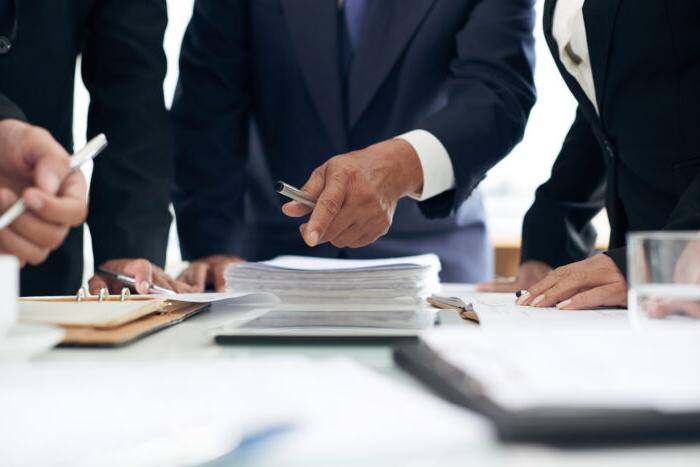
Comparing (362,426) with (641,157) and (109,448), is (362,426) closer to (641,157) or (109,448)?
(109,448)

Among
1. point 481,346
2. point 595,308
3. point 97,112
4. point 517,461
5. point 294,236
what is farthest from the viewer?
point 294,236

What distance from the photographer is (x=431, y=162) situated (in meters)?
1.33

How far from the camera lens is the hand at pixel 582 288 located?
3.08 ft

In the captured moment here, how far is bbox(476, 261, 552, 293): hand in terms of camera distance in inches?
52.5

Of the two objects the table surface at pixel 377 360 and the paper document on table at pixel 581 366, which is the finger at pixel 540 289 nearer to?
the table surface at pixel 377 360

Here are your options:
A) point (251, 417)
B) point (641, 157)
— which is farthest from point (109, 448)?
point (641, 157)

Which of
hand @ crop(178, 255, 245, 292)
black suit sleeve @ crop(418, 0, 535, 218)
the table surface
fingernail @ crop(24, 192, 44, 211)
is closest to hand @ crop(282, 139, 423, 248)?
black suit sleeve @ crop(418, 0, 535, 218)

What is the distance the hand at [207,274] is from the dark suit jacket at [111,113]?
3.3 inches

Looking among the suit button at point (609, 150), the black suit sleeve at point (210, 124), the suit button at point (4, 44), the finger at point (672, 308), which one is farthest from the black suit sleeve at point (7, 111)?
the suit button at point (609, 150)

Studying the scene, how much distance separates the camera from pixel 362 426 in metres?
0.36

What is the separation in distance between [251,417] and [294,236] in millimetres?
1345

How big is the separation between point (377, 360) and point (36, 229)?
35 cm

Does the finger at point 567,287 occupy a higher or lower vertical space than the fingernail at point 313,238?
lower

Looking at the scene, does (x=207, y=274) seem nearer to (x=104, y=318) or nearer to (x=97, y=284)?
(x=97, y=284)
